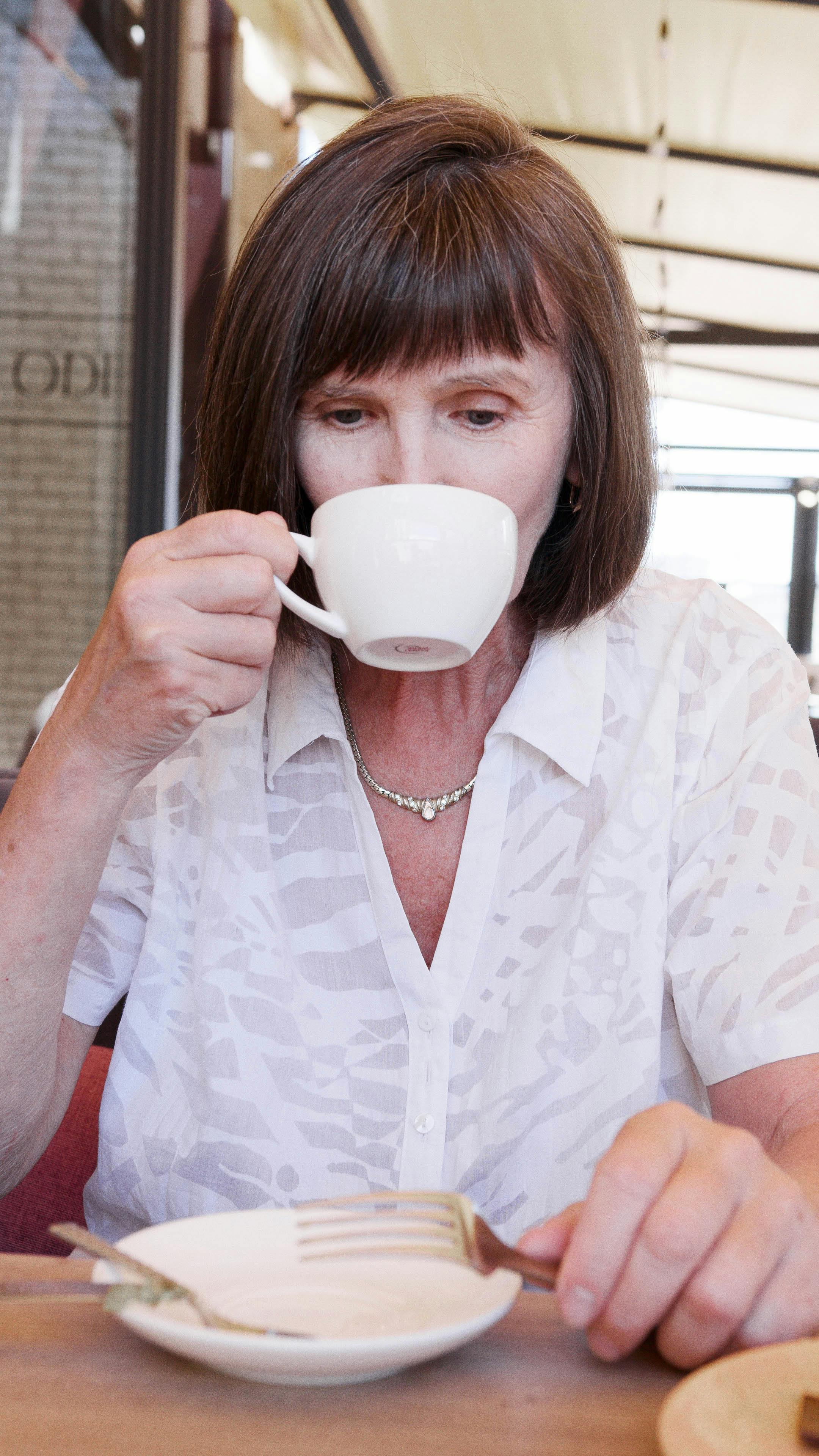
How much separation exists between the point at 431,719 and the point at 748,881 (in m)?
0.33

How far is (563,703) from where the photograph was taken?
3.37 ft

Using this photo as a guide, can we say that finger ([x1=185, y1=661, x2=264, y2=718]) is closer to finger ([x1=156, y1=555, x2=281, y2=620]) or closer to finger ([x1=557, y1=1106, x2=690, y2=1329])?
finger ([x1=156, y1=555, x2=281, y2=620])

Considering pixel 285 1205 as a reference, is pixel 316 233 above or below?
above

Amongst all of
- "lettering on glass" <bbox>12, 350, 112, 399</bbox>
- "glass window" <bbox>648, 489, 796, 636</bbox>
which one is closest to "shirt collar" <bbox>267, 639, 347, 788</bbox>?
"lettering on glass" <bbox>12, 350, 112, 399</bbox>

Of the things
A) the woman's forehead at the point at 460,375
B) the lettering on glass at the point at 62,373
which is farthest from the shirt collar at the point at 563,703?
→ the lettering on glass at the point at 62,373

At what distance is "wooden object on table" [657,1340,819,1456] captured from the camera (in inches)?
15.4

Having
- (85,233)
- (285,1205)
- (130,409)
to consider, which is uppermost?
(85,233)

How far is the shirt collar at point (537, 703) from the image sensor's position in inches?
39.8

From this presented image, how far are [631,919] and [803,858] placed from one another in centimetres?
14

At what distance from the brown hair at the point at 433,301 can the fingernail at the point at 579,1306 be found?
25.5 inches

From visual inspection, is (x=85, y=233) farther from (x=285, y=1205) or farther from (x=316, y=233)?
(x=285, y=1205)

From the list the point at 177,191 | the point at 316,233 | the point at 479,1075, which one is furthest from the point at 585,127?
the point at 479,1075

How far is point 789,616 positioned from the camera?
192 inches

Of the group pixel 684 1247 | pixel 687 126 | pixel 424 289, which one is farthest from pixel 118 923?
pixel 687 126
